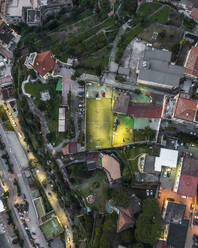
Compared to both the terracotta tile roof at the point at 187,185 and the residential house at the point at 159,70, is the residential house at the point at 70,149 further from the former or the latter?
the terracotta tile roof at the point at 187,185

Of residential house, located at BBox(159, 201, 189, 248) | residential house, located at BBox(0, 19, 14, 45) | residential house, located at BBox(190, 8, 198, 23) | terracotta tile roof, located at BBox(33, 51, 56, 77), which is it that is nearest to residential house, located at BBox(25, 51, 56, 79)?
terracotta tile roof, located at BBox(33, 51, 56, 77)

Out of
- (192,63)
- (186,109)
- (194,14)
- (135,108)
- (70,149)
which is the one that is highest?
(194,14)

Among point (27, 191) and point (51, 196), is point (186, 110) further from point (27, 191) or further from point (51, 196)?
point (27, 191)

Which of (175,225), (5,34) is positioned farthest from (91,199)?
(5,34)

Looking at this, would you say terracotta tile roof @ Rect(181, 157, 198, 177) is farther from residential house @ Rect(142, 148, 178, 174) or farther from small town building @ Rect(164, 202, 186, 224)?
small town building @ Rect(164, 202, 186, 224)

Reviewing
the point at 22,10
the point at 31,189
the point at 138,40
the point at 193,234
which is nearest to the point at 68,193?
the point at 31,189

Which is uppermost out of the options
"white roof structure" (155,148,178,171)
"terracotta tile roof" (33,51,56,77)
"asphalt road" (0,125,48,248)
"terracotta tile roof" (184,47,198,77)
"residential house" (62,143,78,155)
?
"terracotta tile roof" (184,47,198,77)
